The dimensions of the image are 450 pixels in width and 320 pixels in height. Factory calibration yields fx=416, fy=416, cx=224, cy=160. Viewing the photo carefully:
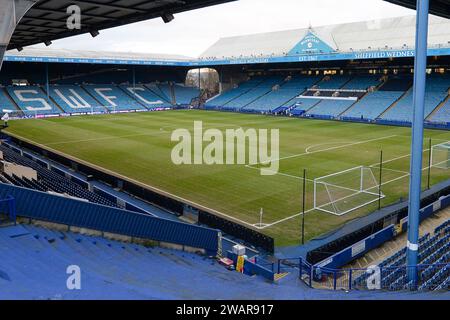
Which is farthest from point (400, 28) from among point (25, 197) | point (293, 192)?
point (25, 197)

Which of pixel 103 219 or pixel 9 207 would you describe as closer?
pixel 9 207

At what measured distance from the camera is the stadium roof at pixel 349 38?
Answer: 53.3 metres

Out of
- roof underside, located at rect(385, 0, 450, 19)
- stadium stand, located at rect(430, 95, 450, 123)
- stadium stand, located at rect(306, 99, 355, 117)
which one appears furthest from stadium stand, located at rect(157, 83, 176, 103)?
roof underside, located at rect(385, 0, 450, 19)

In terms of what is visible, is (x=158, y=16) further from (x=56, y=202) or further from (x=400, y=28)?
(x=400, y=28)

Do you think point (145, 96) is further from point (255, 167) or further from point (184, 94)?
point (255, 167)

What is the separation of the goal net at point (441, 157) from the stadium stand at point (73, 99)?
50170 millimetres

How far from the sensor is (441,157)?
2889 cm

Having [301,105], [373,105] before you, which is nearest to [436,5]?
[373,105]

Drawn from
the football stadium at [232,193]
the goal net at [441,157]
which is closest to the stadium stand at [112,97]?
the football stadium at [232,193]

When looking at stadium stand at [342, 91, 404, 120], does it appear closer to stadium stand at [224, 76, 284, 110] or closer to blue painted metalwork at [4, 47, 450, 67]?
blue painted metalwork at [4, 47, 450, 67]

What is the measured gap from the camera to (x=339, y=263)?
1357cm

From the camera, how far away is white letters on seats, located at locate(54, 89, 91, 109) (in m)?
64.6

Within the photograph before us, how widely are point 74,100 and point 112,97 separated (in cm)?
679

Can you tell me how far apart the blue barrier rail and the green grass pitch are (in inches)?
135
